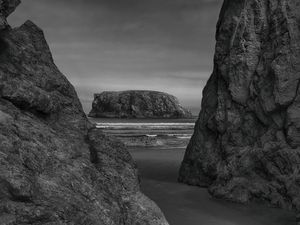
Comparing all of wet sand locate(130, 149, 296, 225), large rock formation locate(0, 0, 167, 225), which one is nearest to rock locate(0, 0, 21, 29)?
large rock formation locate(0, 0, 167, 225)

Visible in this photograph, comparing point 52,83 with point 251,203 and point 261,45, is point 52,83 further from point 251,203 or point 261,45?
point 261,45

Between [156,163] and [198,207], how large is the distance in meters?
12.2

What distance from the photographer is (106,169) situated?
800 cm

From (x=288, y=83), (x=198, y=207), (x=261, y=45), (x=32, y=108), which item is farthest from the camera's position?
(x=261, y=45)

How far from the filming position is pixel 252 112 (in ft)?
55.2

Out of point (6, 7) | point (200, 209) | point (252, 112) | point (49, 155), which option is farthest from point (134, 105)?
point (49, 155)

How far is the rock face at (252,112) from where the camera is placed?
47.2ft

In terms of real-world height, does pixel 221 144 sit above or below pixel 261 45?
below

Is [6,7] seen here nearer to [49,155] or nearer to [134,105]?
[49,155]

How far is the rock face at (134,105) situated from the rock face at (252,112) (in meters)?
154

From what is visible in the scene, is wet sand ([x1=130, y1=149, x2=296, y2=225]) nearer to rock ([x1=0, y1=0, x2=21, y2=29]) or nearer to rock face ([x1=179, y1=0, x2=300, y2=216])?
rock face ([x1=179, y1=0, x2=300, y2=216])

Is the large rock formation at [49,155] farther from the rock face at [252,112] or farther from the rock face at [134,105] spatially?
the rock face at [134,105]

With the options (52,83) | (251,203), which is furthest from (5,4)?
(251,203)

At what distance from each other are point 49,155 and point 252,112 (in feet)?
39.8
